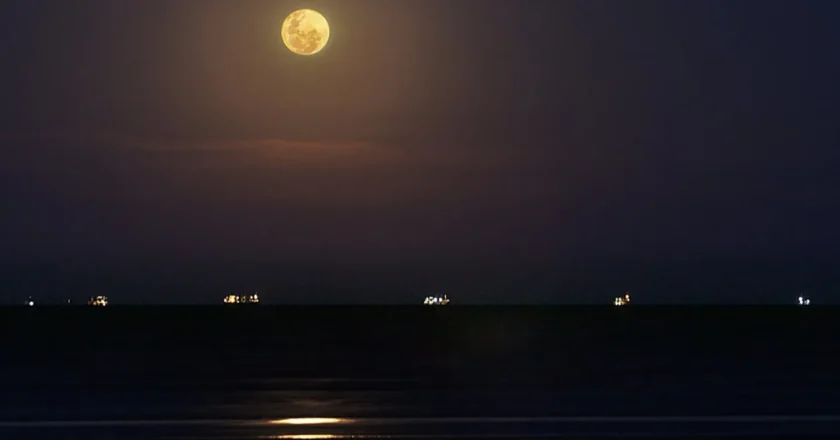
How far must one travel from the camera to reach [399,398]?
15.8 m

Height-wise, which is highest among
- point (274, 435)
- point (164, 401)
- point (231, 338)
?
point (231, 338)

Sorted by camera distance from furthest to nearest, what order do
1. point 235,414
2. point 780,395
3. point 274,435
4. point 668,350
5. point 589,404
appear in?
1. point 668,350
2. point 780,395
3. point 589,404
4. point 235,414
5. point 274,435

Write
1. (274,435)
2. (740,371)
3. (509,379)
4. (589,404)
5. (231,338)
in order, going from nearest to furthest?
(274,435)
(589,404)
(509,379)
(740,371)
(231,338)

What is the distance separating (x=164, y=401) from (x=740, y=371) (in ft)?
37.2

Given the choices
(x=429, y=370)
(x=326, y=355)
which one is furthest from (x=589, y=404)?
(x=326, y=355)

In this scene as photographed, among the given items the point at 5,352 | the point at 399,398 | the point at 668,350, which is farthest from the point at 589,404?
the point at 5,352

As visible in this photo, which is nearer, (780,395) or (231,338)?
(780,395)

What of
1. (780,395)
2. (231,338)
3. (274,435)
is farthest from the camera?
(231,338)

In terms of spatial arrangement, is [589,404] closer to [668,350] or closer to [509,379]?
[509,379]

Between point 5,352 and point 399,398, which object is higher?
point 5,352

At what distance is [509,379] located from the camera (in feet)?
61.3

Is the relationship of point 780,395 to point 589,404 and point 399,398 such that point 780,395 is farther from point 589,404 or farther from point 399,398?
point 399,398

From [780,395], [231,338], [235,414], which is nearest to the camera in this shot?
[235,414]

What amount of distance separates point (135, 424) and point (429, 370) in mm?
8531
